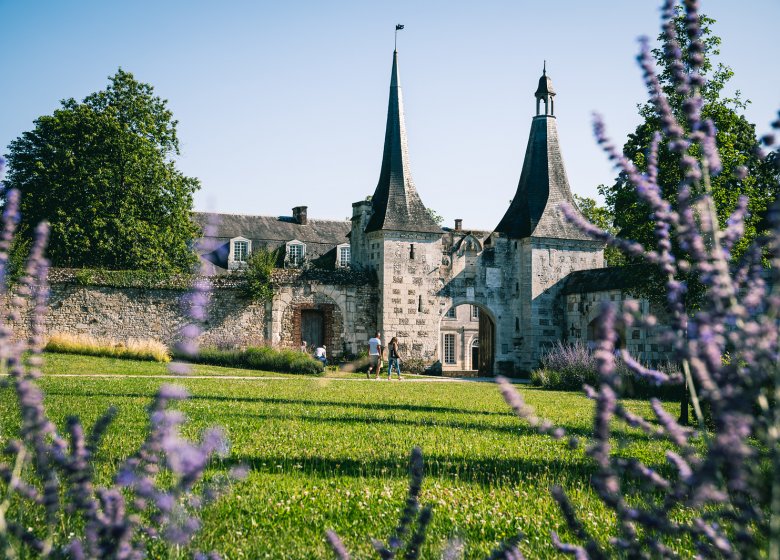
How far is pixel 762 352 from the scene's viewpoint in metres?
1.68

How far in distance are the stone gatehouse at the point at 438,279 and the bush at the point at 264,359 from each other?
1.88 meters

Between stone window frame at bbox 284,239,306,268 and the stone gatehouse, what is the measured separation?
11830mm

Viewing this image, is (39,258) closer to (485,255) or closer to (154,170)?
(485,255)

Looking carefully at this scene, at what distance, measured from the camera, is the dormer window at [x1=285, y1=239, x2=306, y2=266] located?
39000mm

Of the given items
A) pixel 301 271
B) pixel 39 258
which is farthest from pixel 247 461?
pixel 301 271

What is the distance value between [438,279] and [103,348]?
10.9 meters

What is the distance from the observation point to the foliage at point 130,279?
23.5 metres

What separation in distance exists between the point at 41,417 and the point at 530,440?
6.91 m

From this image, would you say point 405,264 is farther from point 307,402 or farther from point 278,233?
point 278,233

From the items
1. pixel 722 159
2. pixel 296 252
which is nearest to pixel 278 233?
pixel 296 252

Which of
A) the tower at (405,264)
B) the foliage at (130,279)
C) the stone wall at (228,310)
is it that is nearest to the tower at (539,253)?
the tower at (405,264)

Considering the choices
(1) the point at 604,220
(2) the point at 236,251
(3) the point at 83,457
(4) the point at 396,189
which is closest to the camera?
(3) the point at 83,457

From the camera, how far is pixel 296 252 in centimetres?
3966

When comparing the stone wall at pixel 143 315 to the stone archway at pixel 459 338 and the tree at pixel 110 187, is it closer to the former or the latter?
the tree at pixel 110 187
